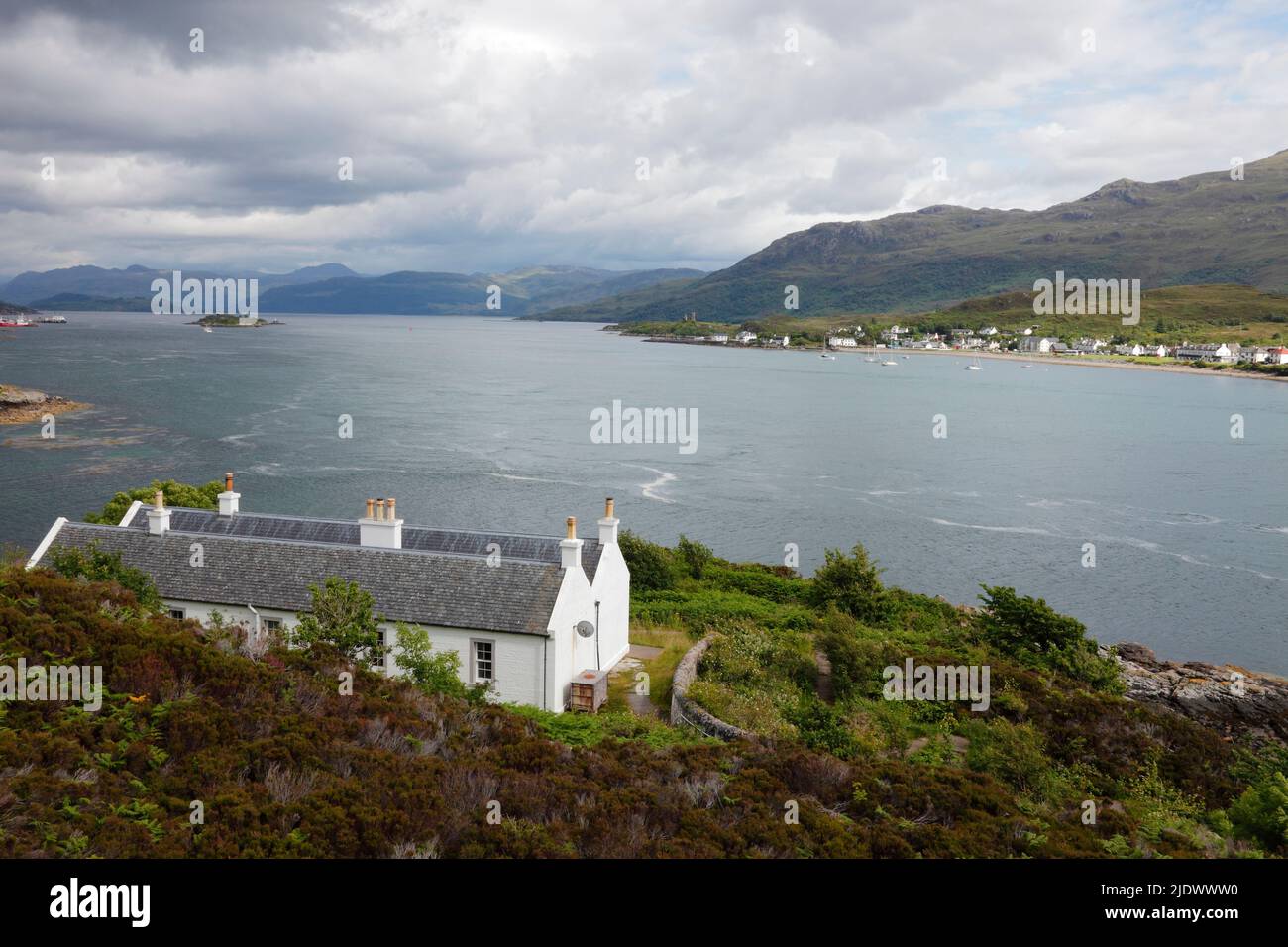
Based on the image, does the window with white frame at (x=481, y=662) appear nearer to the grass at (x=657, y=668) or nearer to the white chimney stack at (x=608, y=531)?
the grass at (x=657, y=668)

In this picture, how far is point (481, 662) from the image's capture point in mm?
23953

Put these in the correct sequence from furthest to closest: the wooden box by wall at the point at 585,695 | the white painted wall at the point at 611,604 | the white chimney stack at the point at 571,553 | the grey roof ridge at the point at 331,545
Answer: the white painted wall at the point at 611,604
the grey roof ridge at the point at 331,545
the white chimney stack at the point at 571,553
the wooden box by wall at the point at 585,695

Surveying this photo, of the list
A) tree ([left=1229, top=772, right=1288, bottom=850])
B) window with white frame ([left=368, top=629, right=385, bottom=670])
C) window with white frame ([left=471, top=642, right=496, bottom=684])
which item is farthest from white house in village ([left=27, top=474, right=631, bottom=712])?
tree ([left=1229, top=772, right=1288, bottom=850])

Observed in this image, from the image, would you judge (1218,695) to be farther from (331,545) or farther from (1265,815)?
(331,545)

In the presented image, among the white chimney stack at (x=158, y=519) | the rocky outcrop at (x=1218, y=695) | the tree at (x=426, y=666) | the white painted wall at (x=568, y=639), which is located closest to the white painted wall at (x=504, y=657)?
the white painted wall at (x=568, y=639)

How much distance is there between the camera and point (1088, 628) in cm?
4353

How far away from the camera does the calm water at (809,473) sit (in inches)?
2042

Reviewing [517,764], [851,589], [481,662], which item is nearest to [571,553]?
[481,662]

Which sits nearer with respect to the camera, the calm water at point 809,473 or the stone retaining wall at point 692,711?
the stone retaining wall at point 692,711

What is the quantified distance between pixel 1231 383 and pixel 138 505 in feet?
580

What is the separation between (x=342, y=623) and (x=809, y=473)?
61882 millimetres

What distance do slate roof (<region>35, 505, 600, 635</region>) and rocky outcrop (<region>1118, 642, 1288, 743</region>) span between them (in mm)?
19889

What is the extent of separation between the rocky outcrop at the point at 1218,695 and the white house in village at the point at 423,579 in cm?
1826
